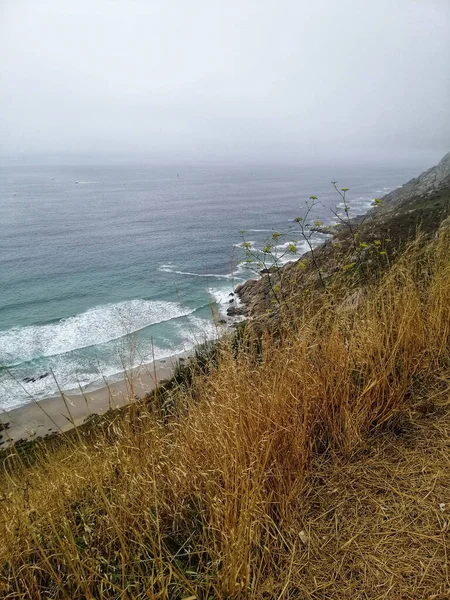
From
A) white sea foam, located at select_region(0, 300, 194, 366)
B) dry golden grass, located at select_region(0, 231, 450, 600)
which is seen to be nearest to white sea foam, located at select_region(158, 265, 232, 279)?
white sea foam, located at select_region(0, 300, 194, 366)

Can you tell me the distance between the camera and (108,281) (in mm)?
30250

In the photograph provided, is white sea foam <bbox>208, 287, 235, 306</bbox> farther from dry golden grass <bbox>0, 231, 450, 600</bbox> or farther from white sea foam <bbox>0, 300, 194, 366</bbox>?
dry golden grass <bbox>0, 231, 450, 600</bbox>

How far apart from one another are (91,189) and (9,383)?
8076 cm

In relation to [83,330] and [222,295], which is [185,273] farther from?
[83,330]

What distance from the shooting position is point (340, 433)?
2.48m

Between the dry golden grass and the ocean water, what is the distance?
2.54 ft

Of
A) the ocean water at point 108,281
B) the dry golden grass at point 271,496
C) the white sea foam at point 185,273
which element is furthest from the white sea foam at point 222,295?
the dry golden grass at point 271,496

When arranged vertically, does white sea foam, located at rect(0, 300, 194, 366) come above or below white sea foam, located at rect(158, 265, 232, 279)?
below

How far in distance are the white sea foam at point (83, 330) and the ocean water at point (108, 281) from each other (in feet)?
0.20

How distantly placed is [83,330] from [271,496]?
870 inches

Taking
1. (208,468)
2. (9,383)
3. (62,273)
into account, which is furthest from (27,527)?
(62,273)

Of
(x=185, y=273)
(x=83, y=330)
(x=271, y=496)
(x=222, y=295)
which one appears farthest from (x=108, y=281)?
(x=271, y=496)

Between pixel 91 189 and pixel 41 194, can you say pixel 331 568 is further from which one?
pixel 91 189

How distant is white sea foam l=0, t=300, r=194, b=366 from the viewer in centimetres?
1997
